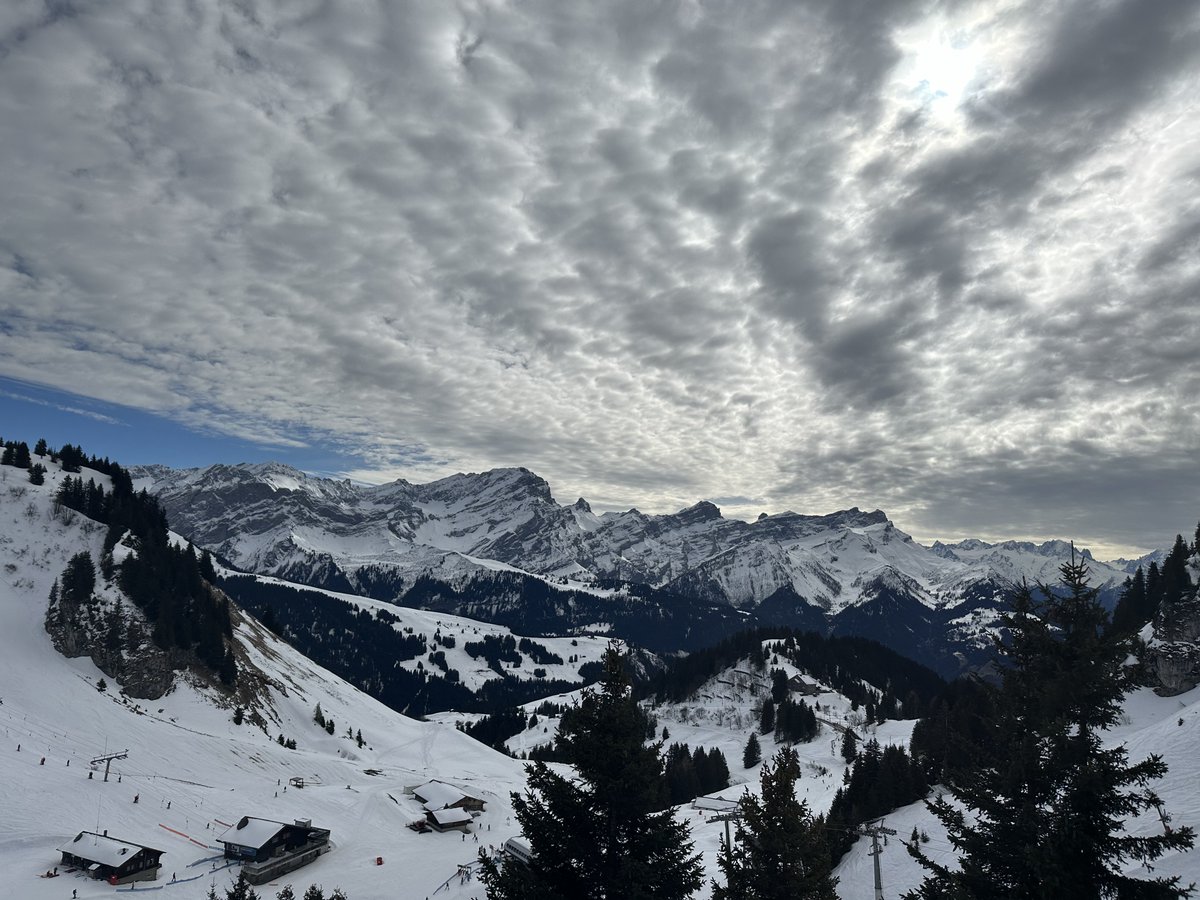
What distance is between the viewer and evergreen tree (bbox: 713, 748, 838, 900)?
1853cm

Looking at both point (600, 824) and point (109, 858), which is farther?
point (109, 858)

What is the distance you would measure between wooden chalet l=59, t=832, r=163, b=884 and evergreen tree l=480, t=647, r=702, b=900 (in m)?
44.5

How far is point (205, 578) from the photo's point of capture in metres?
129

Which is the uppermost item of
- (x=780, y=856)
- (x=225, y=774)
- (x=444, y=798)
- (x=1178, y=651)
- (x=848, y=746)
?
(x=1178, y=651)

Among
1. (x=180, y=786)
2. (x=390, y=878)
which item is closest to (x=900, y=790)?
(x=390, y=878)

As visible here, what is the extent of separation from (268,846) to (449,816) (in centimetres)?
2319

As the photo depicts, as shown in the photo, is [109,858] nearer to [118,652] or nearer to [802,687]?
[118,652]

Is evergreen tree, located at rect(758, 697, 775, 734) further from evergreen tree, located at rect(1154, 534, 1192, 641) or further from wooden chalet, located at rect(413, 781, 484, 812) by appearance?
wooden chalet, located at rect(413, 781, 484, 812)

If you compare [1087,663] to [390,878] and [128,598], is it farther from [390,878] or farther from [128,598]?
[128,598]

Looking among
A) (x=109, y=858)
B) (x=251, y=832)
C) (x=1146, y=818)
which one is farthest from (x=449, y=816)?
(x=1146, y=818)

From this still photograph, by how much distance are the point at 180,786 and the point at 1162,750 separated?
280ft

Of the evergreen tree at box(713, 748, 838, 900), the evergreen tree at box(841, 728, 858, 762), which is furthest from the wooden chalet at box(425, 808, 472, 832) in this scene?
the evergreen tree at box(841, 728, 858, 762)

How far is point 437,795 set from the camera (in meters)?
79.6

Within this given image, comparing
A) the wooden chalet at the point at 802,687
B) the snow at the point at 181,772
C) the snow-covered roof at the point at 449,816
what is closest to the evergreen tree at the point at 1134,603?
the wooden chalet at the point at 802,687
